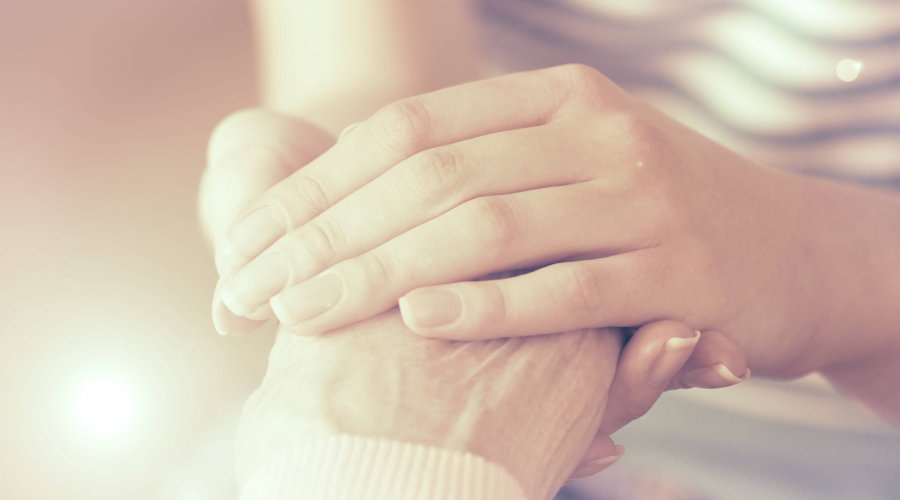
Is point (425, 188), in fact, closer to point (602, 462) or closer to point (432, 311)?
point (432, 311)

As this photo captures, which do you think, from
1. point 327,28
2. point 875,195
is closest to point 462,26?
point 327,28

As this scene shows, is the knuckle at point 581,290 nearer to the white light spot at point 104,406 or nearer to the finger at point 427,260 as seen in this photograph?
the finger at point 427,260

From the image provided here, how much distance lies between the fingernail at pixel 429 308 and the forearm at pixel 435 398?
1cm

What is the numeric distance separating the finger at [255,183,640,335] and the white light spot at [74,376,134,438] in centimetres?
14

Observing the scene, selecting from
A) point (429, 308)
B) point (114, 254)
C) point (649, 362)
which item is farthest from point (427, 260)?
point (114, 254)

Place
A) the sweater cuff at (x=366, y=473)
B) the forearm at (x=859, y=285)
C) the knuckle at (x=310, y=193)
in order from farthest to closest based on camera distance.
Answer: the forearm at (x=859, y=285) → the knuckle at (x=310, y=193) → the sweater cuff at (x=366, y=473)

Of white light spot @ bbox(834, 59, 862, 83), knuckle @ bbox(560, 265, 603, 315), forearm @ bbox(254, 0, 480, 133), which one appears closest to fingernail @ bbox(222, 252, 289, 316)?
knuckle @ bbox(560, 265, 603, 315)

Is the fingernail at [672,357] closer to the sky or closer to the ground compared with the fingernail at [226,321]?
closer to the ground

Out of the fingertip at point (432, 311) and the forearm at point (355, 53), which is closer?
the fingertip at point (432, 311)

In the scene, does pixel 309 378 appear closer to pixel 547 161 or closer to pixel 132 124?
pixel 547 161

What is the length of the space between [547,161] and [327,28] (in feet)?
0.97

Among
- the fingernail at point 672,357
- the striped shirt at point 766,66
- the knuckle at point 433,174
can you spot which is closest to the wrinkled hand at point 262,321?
the fingernail at point 672,357

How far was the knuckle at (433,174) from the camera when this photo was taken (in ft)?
1.13

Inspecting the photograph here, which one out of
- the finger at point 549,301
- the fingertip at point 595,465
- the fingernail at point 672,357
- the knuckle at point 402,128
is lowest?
the fingertip at point 595,465
